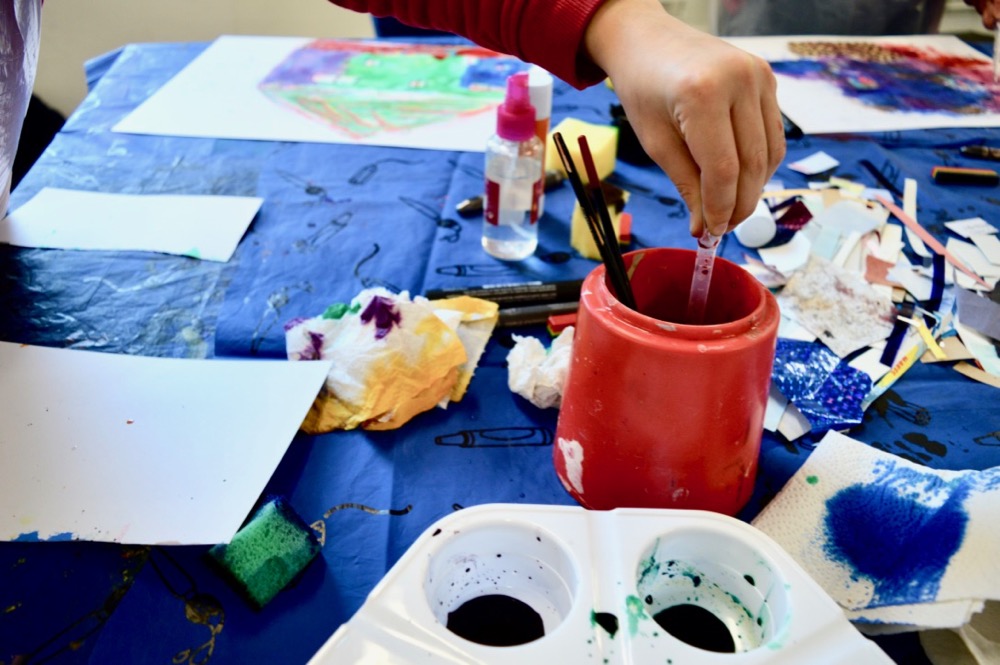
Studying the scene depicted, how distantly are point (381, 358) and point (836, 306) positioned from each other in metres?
0.42

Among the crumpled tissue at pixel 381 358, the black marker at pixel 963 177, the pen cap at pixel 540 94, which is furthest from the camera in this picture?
the black marker at pixel 963 177

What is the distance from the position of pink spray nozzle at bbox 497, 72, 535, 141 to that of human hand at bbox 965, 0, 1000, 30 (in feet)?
2.55

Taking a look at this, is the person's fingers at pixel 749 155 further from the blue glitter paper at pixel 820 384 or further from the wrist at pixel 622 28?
the blue glitter paper at pixel 820 384

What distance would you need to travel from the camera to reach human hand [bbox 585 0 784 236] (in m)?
0.41

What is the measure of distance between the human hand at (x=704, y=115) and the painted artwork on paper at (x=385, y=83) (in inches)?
22.3

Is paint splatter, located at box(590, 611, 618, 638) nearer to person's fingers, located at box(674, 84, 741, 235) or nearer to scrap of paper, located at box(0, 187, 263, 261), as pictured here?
person's fingers, located at box(674, 84, 741, 235)

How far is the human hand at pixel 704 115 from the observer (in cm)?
41

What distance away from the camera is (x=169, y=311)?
0.67 metres

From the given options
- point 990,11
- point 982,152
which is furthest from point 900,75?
point 982,152

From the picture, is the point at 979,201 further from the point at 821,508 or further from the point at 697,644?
the point at 697,644

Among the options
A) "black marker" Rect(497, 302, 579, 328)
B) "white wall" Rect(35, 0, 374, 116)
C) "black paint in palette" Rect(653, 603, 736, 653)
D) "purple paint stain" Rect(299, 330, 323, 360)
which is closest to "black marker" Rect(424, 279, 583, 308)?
"black marker" Rect(497, 302, 579, 328)

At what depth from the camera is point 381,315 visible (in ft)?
1.92

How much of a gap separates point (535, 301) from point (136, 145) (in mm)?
584

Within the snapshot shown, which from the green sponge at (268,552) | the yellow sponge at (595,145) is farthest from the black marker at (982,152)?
the green sponge at (268,552)
